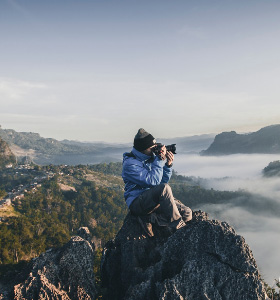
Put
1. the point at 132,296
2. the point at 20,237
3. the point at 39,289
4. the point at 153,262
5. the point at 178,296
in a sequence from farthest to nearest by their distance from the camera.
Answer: the point at 20,237 → the point at 153,262 → the point at 39,289 → the point at 132,296 → the point at 178,296

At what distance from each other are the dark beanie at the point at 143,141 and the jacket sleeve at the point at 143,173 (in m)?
0.59

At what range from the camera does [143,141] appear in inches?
380

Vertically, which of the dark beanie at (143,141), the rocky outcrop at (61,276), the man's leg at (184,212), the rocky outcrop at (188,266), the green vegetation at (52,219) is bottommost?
the green vegetation at (52,219)

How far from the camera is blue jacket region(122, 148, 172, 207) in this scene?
941 centimetres

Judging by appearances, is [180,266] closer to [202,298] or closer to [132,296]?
[202,298]

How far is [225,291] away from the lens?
25.7ft

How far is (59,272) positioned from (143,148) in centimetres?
644

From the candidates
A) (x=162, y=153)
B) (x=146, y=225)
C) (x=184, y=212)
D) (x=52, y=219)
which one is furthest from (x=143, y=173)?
(x=52, y=219)

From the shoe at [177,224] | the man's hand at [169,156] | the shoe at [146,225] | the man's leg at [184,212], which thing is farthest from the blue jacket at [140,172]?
the shoe at [177,224]

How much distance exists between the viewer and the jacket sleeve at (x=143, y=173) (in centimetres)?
938

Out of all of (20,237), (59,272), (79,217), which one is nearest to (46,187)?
(79,217)

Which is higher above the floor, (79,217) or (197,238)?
(197,238)

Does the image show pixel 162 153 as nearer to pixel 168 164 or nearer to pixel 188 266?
pixel 168 164

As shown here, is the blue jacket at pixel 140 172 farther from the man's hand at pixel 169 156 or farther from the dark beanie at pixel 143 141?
the man's hand at pixel 169 156
